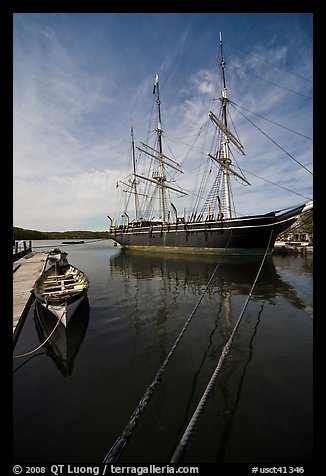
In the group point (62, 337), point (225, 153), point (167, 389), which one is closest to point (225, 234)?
point (225, 153)

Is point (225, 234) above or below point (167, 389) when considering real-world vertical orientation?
above

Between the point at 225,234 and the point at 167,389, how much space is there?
2464 centimetres

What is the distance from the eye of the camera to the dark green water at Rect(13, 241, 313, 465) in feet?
9.80

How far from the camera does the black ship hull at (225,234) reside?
23.6 m

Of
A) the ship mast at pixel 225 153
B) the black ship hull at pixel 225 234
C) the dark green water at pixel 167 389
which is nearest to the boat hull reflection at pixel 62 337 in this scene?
the dark green water at pixel 167 389

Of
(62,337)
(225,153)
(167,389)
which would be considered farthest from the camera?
(225,153)

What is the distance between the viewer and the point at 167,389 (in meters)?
4.22

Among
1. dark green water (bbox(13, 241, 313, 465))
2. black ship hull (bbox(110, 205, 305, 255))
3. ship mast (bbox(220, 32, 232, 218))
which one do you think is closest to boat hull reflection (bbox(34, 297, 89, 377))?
dark green water (bbox(13, 241, 313, 465))

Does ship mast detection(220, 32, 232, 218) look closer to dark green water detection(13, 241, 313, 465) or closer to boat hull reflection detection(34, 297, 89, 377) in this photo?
dark green water detection(13, 241, 313, 465)

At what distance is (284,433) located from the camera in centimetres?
318

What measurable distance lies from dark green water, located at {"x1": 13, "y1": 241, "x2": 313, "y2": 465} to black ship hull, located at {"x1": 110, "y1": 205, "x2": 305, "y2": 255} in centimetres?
1670

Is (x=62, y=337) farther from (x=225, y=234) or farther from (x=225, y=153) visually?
(x=225, y=153)
